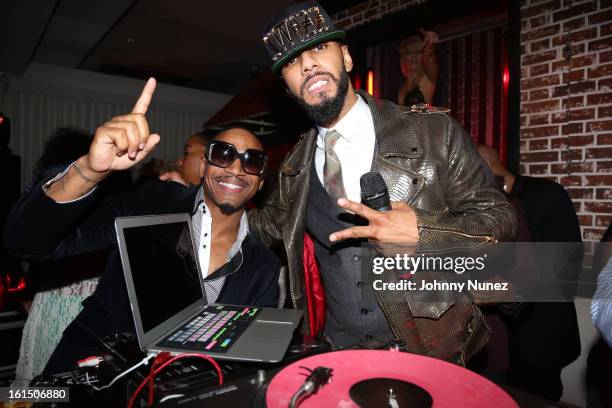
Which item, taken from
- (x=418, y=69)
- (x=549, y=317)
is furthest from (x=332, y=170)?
(x=418, y=69)

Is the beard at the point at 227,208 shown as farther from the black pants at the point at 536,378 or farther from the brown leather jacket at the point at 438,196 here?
the black pants at the point at 536,378

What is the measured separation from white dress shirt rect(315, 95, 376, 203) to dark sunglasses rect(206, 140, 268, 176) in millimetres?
411

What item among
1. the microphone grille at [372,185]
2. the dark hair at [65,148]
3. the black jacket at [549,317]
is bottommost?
the black jacket at [549,317]

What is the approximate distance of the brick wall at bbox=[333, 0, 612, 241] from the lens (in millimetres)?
2803

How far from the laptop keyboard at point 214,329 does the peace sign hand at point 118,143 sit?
52 cm

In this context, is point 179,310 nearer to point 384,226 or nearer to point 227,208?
point 384,226

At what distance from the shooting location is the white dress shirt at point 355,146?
1690 millimetres

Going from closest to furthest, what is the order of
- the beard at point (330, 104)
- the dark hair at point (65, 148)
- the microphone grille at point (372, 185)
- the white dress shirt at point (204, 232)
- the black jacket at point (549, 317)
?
the microphone grille at point (372, 185)
the beard at point (330, 104)
the white dress shirt at point (204, 232)
the dark hair at point (65, 148)
the black jacket at point (549, 317)

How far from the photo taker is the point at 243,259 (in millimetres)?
1863

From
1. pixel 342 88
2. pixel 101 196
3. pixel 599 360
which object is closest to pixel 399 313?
pixel 342 88

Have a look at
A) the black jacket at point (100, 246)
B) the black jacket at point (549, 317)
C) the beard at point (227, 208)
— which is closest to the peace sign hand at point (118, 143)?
the black jacket at point (100, 246)

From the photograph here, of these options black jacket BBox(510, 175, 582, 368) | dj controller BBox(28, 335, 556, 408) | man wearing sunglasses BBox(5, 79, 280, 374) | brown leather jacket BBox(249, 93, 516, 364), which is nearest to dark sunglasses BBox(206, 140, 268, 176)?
man wearing sunglasses BBox(5, 79, 280, 374)

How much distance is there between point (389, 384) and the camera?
704 millimetres

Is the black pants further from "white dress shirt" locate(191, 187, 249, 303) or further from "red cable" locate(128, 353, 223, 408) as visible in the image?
"red cable" locate(128, 353, 223, 408)
